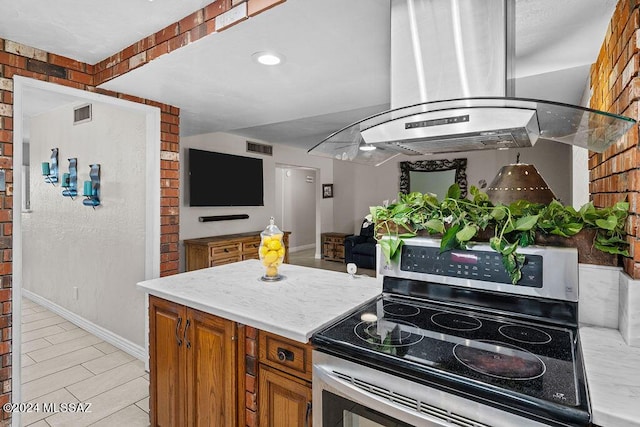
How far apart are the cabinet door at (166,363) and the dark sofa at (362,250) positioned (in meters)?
4.52

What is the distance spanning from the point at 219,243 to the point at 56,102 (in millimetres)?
2260

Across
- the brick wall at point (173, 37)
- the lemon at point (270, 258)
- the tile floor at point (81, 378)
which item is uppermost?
the brick wall at point (173, 37)

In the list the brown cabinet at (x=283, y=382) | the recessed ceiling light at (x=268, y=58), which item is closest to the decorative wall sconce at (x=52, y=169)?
the recessed ceiling light at (x=268, y=58)

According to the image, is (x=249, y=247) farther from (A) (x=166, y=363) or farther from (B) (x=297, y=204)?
(B) (x=297, y=204)

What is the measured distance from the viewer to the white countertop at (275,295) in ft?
4.30

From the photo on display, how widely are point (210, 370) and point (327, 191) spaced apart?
256 inches

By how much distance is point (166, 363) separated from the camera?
5.82 feet

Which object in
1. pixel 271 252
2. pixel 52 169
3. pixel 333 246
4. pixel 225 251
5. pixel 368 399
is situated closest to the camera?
pixel 368 399

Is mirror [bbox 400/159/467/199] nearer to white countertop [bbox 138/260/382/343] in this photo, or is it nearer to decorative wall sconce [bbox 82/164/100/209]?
white countertop [bbox 138/260/382/343]

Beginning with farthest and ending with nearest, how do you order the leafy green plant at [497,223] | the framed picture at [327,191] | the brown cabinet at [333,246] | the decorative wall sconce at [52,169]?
the framed picture at [327,191] → the brown cabinet at [333,246] → the decorative wall sconce at [52,169] → the leafy green plant at [497,223]

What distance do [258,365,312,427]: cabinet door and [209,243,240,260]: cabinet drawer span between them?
10.2ft

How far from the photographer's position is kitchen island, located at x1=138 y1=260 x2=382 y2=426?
129 cm

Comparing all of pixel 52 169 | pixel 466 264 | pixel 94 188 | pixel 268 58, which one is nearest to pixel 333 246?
pixel 94 188

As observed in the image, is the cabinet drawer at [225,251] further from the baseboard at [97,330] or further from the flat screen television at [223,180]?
the baseboard at [97,330]
